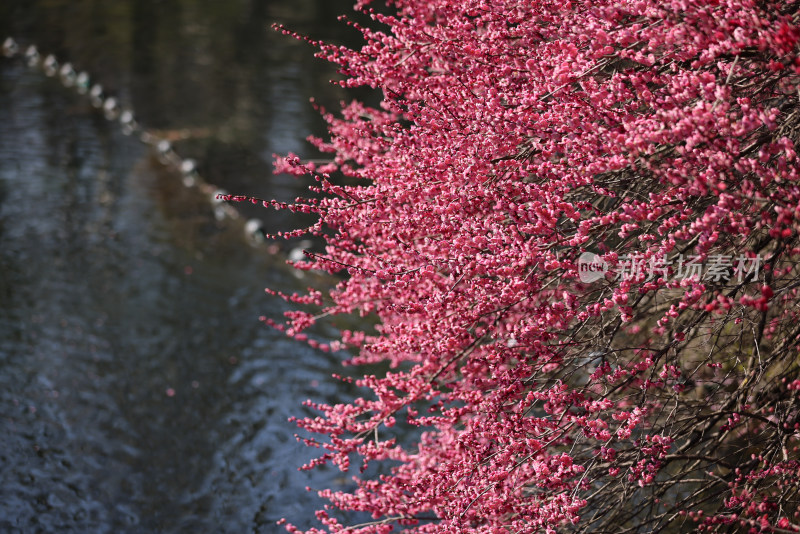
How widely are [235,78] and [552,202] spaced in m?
18.9

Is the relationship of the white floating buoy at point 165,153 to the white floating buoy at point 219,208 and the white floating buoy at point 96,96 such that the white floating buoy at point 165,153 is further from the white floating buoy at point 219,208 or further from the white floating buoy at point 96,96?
the white floating buoy at point 96,96

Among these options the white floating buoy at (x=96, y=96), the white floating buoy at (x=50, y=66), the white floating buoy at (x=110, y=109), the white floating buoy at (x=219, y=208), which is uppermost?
the white floating buoy at (x=50, y=66)

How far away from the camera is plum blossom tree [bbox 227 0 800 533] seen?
126 inches

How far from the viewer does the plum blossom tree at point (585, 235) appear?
321 centimetres

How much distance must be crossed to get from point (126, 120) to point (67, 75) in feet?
13.8

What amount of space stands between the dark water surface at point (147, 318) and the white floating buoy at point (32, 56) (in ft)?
2.15

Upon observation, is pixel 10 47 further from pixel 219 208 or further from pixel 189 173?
pixel 219 208

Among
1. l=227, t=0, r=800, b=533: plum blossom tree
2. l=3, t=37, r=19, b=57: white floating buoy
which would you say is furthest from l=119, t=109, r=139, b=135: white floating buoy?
l=227, t=0, r=800, b=533: plum blossom tree

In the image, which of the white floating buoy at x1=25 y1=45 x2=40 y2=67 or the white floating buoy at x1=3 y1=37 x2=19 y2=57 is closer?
the white floating buoy at x1=25 y1=45 x2=40 y2=67

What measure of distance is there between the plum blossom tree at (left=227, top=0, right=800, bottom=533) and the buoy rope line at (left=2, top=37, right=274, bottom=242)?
735 centimetres

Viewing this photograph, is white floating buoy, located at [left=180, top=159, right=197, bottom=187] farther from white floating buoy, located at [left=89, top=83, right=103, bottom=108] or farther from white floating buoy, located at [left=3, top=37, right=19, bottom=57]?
white floating buoy, located at [left=3, top=37, right=19, bottom=57]

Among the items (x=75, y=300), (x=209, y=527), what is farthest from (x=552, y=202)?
(x=75, y=300)

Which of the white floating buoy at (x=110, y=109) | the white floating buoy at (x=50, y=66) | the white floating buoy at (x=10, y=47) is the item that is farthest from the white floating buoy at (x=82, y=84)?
the white floating buoy at (x=10, y=47)

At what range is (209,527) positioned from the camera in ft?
23.3
